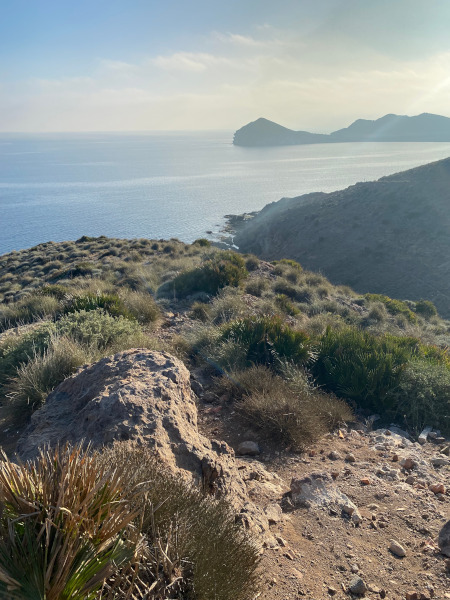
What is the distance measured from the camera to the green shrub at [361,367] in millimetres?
6223

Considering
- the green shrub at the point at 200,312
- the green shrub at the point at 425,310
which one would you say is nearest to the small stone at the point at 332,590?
the green shrub at the point at 200,312

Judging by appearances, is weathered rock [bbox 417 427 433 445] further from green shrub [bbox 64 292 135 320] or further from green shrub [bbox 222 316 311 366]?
green shrub [bbox 64 292 135 320]

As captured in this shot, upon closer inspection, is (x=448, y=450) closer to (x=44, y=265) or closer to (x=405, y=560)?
(x=405, y=560)

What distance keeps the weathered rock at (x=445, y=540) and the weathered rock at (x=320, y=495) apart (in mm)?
588

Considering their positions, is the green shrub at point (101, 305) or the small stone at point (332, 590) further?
the green shrub at point (101, 305)

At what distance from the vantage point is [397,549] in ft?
10.0

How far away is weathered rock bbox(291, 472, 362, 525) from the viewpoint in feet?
11.5

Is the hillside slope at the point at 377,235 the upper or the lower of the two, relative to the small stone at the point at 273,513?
lower

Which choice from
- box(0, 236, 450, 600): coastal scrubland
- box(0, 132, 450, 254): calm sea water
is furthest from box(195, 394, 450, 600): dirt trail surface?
box(0, 132, 450, 254): calm sea water

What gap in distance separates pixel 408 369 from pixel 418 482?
99.3 inches

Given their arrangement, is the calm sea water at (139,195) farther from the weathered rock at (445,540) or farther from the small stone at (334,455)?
the weathered rock at (445,540)

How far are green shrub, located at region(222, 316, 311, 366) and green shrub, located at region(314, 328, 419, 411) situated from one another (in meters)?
0.37

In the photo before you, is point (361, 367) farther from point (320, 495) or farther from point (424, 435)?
point (320, 495)

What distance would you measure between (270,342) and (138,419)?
3875 millimetres
